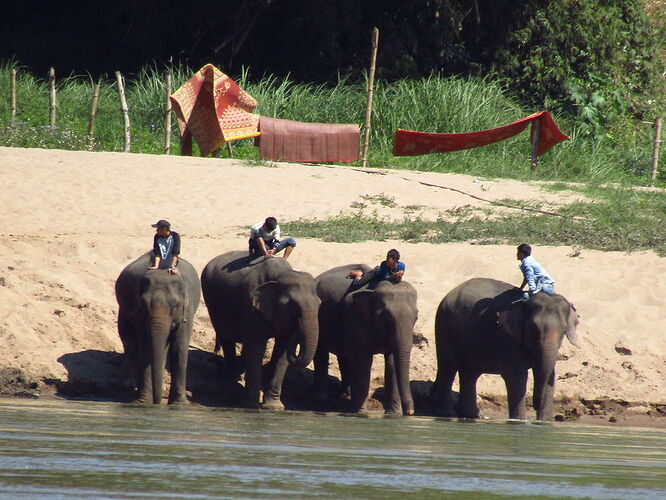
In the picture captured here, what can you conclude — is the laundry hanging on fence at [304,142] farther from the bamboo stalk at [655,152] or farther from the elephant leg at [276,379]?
the elephant leg at [276,379]

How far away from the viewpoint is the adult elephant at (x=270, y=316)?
11.6 m

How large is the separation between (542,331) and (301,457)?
4.31 m

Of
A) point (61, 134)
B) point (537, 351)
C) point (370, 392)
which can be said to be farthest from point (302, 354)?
point (61, 134)

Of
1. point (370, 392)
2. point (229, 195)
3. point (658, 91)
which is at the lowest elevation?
point (370, 392)

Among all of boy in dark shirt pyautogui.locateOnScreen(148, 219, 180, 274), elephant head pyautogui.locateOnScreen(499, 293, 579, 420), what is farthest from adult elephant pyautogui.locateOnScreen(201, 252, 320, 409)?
elephant head pyautogui.locateOnScreen(499, 293, 579, 420)

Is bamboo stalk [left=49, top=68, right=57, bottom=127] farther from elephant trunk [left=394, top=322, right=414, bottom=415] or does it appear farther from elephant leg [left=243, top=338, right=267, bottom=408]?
elephant trunk [left=394, top=322, right=414, bottom=415]

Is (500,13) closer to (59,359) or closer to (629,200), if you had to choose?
(629,200)

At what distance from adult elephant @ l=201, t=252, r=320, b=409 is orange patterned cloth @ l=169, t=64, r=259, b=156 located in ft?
31.2

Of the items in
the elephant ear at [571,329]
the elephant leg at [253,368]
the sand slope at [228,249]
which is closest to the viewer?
the elephant ear at [571,329]

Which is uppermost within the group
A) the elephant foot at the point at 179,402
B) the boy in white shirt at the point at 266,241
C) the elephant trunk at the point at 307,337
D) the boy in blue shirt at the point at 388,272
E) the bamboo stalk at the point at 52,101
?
the bamboo stalk at the point at 52,101

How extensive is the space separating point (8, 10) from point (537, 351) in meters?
24.4

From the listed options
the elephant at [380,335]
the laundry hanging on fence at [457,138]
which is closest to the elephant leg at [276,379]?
the elephant at [380,335]

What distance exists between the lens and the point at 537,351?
1114 cm

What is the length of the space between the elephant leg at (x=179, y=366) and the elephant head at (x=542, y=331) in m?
2.80
